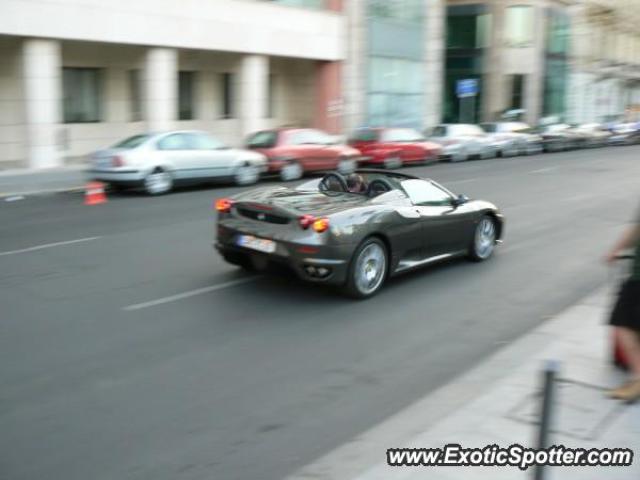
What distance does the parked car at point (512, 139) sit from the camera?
29.5 m

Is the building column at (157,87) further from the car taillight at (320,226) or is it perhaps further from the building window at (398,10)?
the car taillight at (320,226)

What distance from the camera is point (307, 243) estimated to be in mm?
7070

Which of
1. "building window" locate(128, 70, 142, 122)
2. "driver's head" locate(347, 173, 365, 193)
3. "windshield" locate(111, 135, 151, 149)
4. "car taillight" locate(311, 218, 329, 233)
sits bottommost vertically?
"car taillight" locate(311, 218, 329, 233)

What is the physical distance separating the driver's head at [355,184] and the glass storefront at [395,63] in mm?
23261

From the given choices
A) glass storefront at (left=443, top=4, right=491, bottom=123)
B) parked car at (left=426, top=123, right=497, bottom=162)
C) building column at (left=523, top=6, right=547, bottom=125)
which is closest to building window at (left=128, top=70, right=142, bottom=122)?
Answer: parked car at (left=426, top=123, right=497, bottom=162)

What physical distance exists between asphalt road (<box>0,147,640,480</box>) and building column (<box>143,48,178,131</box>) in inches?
468

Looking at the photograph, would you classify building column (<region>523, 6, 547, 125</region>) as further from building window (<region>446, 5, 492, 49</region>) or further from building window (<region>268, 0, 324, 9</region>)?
building window (<region>268, 0, 324, 9</region>)

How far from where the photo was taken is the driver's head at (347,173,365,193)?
8.32m

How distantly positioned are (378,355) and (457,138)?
22.1 metres

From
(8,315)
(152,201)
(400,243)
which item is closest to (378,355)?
(400,243)

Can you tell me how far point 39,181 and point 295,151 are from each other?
6501 mm

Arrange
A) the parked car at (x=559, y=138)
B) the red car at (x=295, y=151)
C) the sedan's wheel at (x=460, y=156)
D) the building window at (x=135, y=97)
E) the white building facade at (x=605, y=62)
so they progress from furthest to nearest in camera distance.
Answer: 1. the white building facade at (x=605, y=62)
2. the parked car at (x=559, y=138)
3. the sedan's wheel at (x=460, y=156)
4. the building window at (x=135, y=97)
5. the red car at (x=295, y=151)

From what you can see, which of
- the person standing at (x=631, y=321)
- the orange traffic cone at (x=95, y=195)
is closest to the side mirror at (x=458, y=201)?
the person standing at (x=631, y=321)

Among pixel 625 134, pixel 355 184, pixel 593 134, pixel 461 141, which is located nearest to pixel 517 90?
pixel 625 134
